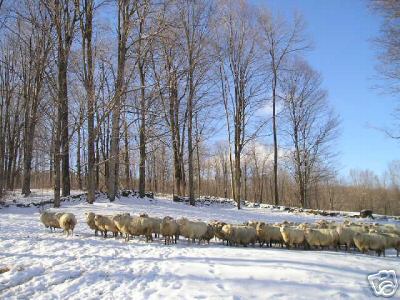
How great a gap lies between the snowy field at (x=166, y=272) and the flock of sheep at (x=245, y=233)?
0.96m

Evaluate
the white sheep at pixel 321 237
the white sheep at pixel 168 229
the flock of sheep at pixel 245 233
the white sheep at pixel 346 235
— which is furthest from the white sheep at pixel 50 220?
the white sheep at pixel 346 235

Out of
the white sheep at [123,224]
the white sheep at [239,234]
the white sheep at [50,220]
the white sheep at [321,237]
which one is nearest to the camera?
the white sheep at [321,237]

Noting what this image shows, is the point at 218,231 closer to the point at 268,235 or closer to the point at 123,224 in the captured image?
the point at 268,235

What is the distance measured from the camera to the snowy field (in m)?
7.66

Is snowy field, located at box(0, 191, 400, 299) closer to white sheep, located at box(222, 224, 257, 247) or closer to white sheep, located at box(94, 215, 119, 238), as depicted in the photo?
white sheep, located at box(94, 215, 119, 238)

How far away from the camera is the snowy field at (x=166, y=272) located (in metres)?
7.66

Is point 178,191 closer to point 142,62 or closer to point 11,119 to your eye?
point 142,62

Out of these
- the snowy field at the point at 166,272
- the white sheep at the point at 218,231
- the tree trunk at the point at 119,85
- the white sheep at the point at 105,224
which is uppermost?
the tree trunk at the point at 119,85

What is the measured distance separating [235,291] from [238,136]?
22508 mm

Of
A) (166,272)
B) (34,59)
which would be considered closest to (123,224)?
(166,272)

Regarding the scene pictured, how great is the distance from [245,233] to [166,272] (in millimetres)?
5253

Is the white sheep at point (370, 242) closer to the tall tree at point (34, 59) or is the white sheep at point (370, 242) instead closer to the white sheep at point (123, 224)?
the white sheep at point (123, 224)

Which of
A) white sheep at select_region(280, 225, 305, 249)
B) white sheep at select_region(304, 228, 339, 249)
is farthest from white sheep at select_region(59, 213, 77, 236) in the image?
white sheep at select_region(304, 228, 339, 249)

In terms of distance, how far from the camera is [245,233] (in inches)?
542
